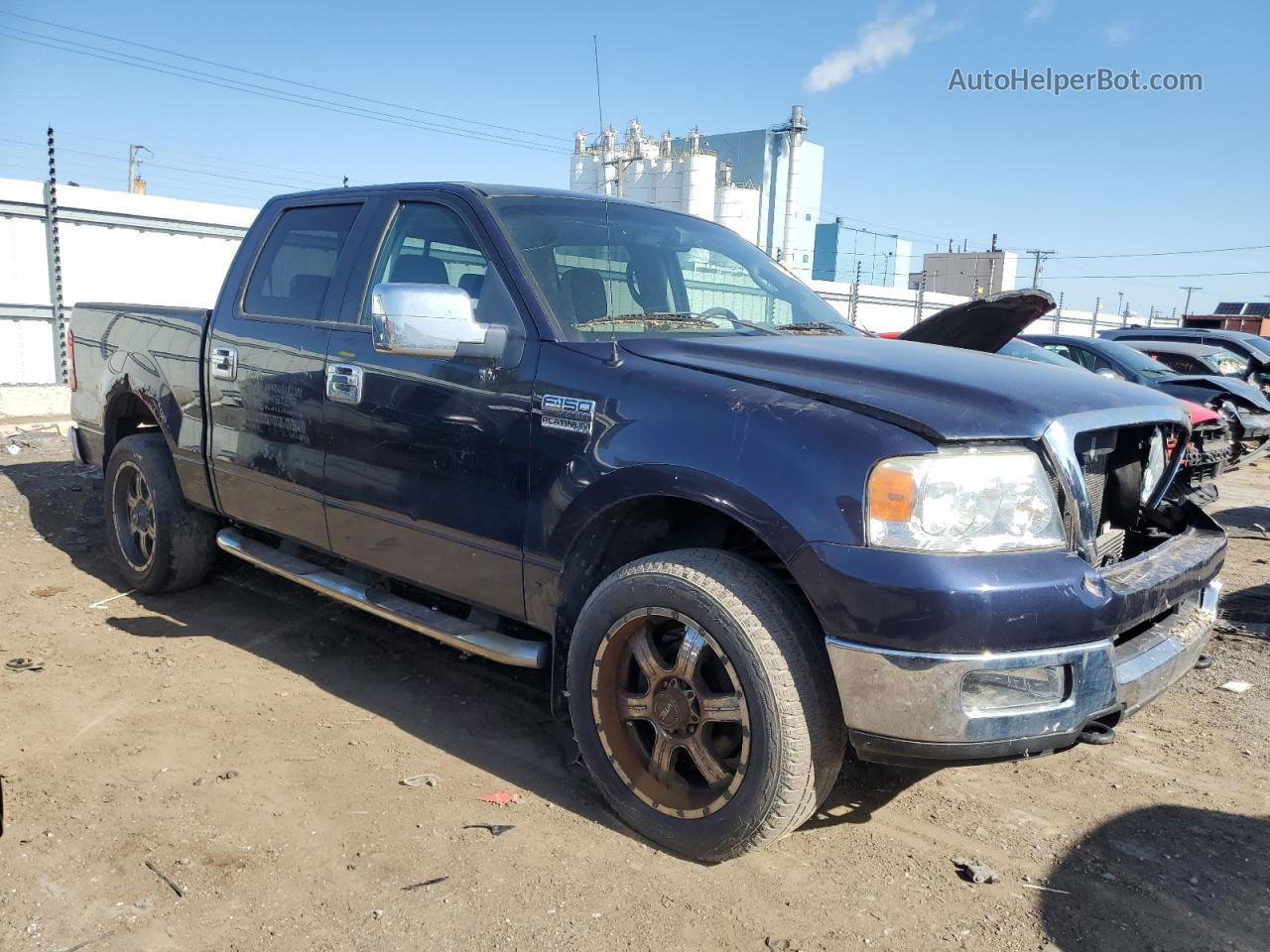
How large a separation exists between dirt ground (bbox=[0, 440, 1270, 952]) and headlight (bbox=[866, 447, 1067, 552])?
1.01m

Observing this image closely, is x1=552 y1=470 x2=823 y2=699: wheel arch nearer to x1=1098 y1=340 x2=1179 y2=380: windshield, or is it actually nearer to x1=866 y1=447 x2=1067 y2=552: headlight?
x1=866 y1=447 x2=1067 y2=552: headlight

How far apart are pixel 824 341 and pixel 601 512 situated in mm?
1055

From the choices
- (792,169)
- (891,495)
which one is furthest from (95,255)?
(792,169)

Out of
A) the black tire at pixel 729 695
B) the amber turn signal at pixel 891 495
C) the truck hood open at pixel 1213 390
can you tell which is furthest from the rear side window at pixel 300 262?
the truck hood open at pixel 1213 390

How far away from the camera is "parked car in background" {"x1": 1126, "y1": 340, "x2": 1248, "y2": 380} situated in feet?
38.8

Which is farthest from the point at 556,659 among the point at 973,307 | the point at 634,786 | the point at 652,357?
the point at 973,307

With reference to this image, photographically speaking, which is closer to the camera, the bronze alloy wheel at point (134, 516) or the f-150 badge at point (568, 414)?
the f-150 badge at point (568, 414)

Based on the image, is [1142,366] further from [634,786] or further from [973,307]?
[634,786]

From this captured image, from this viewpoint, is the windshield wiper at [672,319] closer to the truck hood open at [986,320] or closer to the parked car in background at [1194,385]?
the truck hood open at [986,320]

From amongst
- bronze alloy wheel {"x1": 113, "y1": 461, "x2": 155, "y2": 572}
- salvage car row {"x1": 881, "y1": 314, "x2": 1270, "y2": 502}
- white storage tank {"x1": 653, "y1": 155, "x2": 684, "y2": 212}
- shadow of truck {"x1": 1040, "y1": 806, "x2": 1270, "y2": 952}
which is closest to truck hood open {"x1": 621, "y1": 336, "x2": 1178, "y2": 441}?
shadow of truck {"x1": 1040, "y1": 806, "x2": 1270, "y2": 952}

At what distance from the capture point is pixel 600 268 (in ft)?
11.2

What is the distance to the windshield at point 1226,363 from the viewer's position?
1199cm

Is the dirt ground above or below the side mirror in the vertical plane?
below

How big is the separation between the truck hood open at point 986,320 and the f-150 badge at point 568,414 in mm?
1641
